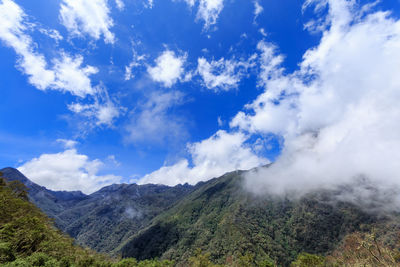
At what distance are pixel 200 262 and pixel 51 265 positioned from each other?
52.3 m

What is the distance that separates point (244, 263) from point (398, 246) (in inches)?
7853

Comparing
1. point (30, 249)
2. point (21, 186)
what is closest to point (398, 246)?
point (30, 249)

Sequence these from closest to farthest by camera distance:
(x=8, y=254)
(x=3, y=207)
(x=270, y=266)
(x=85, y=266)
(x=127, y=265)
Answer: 1. (x=8, y=254)
2. (x=3, y=207)
3. (x=85, y=266)
4. (x=127, y=265)
5. (x=270, y=266)

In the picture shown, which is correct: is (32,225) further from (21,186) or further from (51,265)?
(21,186)

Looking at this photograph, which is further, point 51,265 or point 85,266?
point 85,266

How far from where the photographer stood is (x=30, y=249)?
152 ft

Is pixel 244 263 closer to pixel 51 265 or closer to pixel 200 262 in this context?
pixel 200 262

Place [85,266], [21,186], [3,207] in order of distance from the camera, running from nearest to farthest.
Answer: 1. [3,207]
2. [85,266]
3. [21,186]

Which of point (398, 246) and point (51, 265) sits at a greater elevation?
point (51, 265)

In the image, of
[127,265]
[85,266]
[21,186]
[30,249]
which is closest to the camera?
[30,249]

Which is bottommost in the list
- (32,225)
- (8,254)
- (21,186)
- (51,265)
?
(51,265)

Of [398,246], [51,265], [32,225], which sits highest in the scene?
[32,225]

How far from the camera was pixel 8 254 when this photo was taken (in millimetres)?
35000

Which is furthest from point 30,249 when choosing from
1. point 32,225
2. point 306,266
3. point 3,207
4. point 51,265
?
point 306,266
